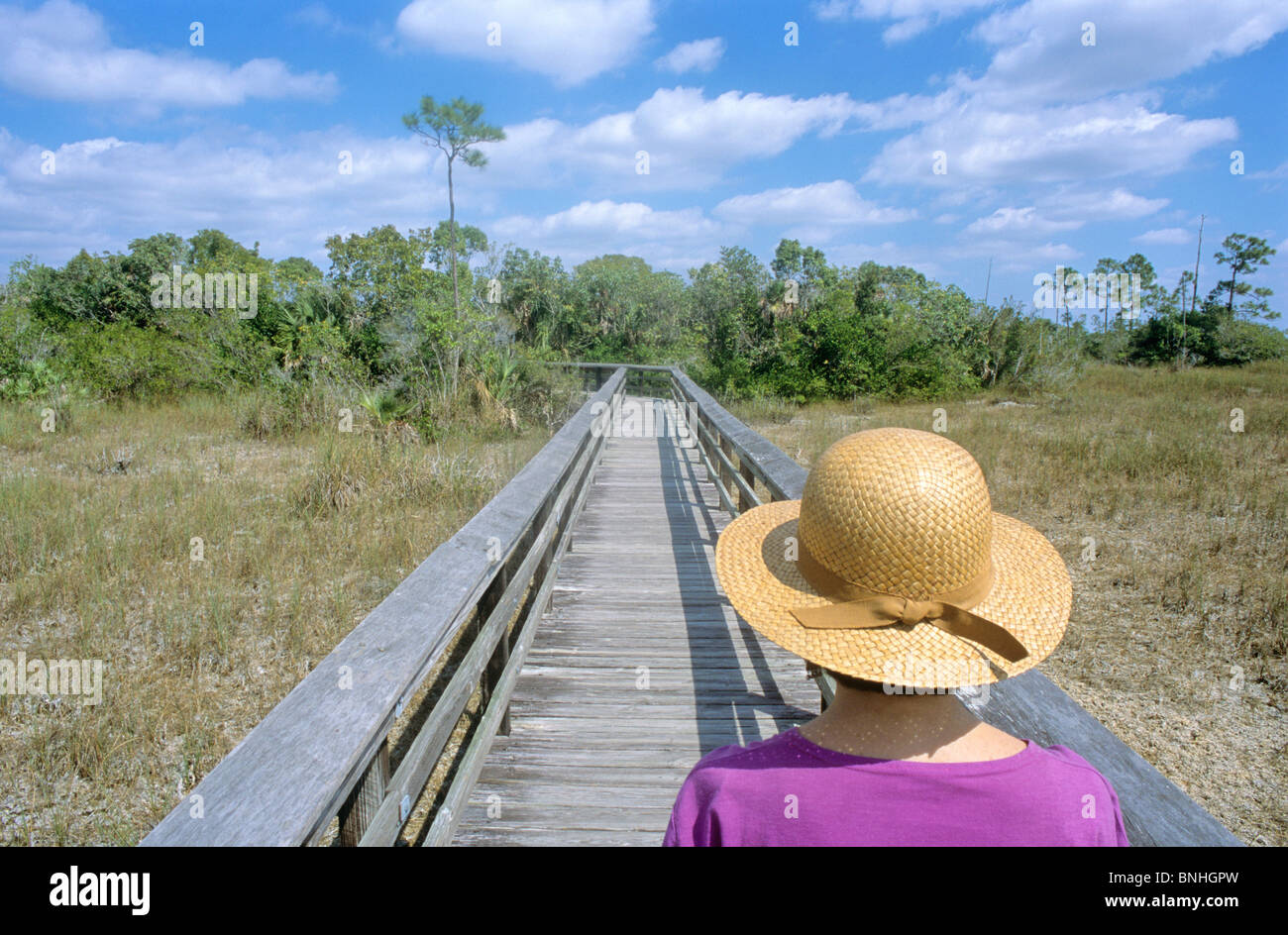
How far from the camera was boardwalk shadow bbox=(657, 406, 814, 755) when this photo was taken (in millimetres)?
3135

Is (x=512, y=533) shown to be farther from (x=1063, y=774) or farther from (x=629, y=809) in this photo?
(x=1063, y=774)

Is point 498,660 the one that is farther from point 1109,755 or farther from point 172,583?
point 172,583

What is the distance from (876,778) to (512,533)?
6.30 ft

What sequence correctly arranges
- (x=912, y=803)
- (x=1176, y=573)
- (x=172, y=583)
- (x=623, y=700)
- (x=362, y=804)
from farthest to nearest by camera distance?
1. (x=1176, y=573)
2. (x=172, y=583)
3. (x=623, y=700)
4. (x=362, y=804)
5. (x=912, y=803)

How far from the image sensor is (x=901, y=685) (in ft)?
3.45

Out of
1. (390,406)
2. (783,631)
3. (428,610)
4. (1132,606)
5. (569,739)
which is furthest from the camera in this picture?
(390,406)

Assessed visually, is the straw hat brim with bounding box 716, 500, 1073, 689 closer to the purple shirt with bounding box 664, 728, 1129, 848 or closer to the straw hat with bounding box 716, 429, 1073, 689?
the straw hat with bounding box 716, 429, 1073, 689

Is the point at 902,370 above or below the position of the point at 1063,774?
above

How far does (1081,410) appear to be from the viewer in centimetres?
1596

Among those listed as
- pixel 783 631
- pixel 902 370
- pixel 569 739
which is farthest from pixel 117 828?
pixel 902 370

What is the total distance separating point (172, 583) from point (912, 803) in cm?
543

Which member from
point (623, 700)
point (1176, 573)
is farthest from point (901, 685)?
point (1176, 573)

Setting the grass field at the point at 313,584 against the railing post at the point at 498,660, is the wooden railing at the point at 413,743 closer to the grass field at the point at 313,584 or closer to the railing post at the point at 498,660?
the railing post at the point at 498,660

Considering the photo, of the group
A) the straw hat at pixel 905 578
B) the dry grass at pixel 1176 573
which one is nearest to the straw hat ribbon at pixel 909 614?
the straw hat at pixel 905 578
